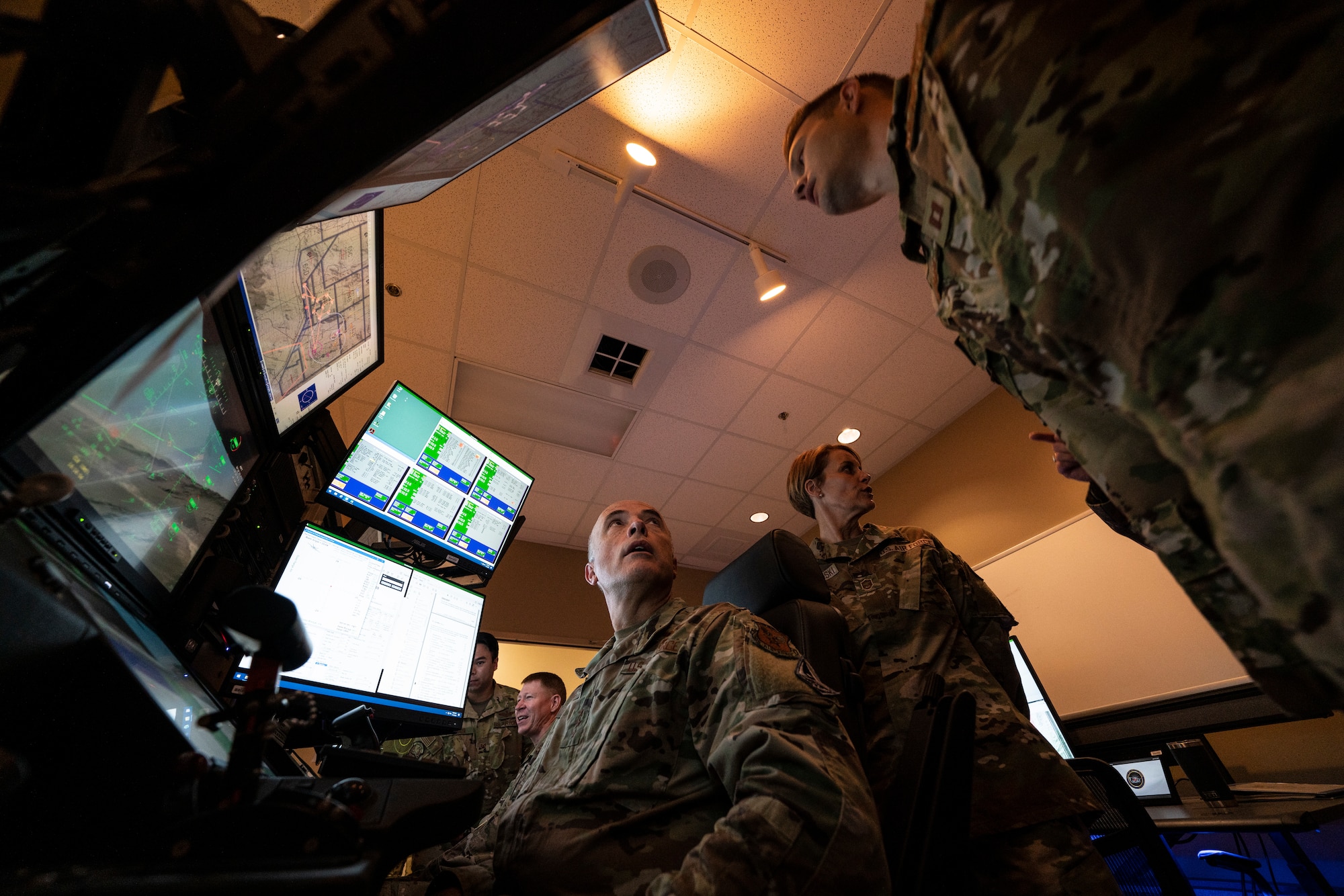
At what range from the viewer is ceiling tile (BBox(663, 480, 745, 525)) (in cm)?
455

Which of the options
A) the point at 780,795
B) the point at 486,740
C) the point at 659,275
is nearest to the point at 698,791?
the point at 780,795

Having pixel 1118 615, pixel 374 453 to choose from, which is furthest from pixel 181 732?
pixel 1118 615

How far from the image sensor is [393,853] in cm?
42

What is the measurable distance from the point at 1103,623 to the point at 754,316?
2.56 meters

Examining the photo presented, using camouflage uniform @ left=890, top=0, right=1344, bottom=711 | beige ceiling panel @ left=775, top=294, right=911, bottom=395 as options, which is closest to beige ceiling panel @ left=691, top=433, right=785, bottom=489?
beige ceiling panel @ left=775, top=294, right=911, bottom=395

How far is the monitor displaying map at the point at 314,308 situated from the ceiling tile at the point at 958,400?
370cm

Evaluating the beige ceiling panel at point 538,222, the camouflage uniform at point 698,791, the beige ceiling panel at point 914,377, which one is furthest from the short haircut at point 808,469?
the beige ceiling panel at point 914,377

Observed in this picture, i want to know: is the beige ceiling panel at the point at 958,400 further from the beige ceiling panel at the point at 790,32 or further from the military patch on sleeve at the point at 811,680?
the military patch on sleeve at the point at 811,680

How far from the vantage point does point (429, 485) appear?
66.1 inches

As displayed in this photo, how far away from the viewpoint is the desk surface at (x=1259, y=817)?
1.40m

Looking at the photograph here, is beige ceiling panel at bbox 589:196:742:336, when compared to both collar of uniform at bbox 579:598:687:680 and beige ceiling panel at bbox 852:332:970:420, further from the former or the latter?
collar of uniform at bbox 579:598:687:680

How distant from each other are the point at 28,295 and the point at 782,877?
0.96m

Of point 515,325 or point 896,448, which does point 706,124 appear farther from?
point 896,448

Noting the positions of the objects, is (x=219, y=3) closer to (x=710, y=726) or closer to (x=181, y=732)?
(x=181, y=732)
